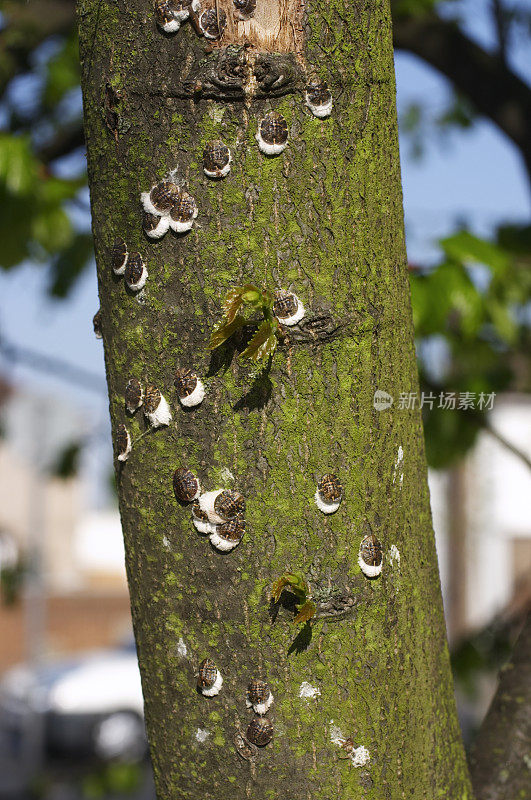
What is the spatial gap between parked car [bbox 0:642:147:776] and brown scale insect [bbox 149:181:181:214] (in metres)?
10.7

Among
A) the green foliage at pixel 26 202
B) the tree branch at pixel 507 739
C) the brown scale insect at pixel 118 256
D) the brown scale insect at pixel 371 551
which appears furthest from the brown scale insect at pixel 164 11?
the green foliage at pixel 26 202

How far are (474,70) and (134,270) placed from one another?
9.78ft

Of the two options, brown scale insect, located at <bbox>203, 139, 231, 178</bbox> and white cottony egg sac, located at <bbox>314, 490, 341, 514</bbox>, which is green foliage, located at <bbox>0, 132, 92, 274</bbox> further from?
white cottony egg sac, located at <bbox>314, 490, 341, 514</bbox>

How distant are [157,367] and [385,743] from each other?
57 centimetres

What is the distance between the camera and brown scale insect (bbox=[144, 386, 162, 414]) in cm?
100

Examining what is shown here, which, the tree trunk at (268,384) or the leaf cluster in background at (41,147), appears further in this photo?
the leaf cluster in background at (41,147)

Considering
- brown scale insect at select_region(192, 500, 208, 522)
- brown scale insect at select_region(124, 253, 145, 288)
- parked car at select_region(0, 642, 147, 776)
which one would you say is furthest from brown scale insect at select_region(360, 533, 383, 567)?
parked car at select_region(0, 642, 147, 776)

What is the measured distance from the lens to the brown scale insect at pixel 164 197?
960 mm

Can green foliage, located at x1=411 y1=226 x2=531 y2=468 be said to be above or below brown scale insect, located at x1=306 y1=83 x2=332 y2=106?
above

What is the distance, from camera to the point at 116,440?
1089mm

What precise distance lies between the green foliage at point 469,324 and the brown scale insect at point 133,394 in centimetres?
129

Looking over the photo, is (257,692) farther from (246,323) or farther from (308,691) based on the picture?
(246,323)

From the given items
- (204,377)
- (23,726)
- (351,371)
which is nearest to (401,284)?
(351,371)

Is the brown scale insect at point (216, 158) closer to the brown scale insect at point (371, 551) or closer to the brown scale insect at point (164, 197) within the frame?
the brown scale insect at point (164, 197)
